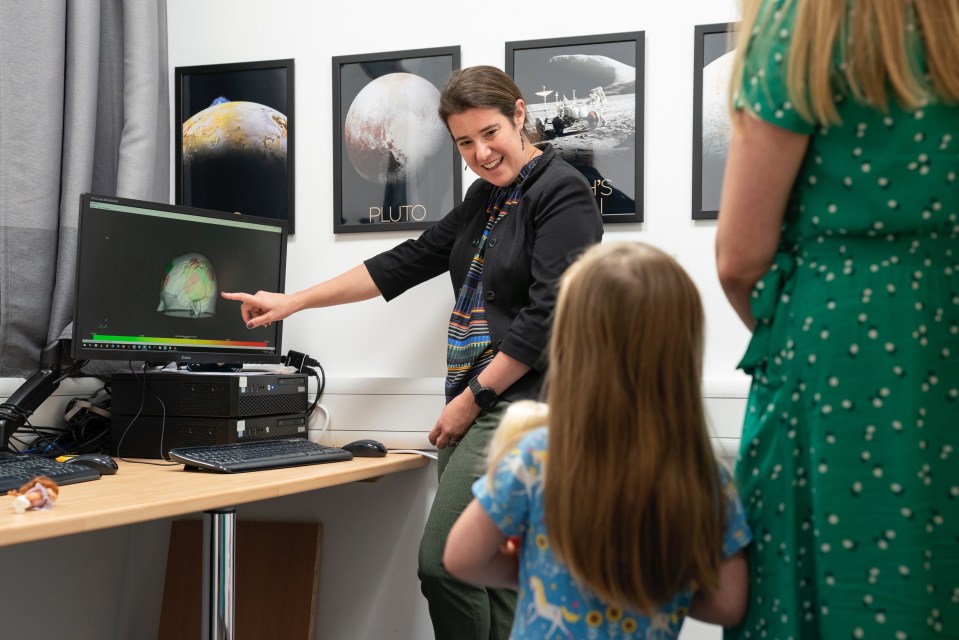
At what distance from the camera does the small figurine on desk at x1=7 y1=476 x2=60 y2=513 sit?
4.09ft

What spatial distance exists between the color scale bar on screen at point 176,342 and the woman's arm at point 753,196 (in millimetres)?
1391

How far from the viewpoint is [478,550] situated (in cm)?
108

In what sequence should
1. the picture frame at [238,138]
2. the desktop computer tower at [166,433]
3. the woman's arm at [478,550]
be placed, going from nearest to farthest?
the woman's arm at [478,550] → the desktop computer tower at [166,433] → the picture frame at [238,138]

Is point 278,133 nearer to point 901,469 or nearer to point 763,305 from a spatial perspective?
point 763,305

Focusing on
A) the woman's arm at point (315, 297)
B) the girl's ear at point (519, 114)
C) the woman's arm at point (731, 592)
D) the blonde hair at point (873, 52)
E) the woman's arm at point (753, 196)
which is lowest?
the woman's arm at point (731, 592)

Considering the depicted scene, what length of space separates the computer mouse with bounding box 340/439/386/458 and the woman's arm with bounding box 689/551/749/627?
119 cm

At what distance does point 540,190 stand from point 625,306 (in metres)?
0.94

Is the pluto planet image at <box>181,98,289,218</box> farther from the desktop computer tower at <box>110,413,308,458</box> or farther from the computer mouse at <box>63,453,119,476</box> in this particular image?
the computer mouse at <box>63,453,119,476</box>

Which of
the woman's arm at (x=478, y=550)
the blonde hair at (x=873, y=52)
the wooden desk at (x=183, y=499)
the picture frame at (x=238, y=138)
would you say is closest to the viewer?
the blonde hair at (x=873, y=52)

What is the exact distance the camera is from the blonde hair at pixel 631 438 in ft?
3.29

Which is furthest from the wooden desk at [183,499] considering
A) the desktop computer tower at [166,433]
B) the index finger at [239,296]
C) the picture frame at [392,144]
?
the picture frame at [392,144]

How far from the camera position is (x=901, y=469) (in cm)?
98

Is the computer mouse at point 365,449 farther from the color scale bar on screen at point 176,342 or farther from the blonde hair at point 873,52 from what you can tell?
the blonde hair at point 873,52

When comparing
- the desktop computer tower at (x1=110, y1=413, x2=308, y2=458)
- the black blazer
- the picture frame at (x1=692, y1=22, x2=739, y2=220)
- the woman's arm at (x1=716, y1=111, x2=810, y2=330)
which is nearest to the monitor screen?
the desktop computer tower at (x1=110, y1=413, x2=308, y2=458)
